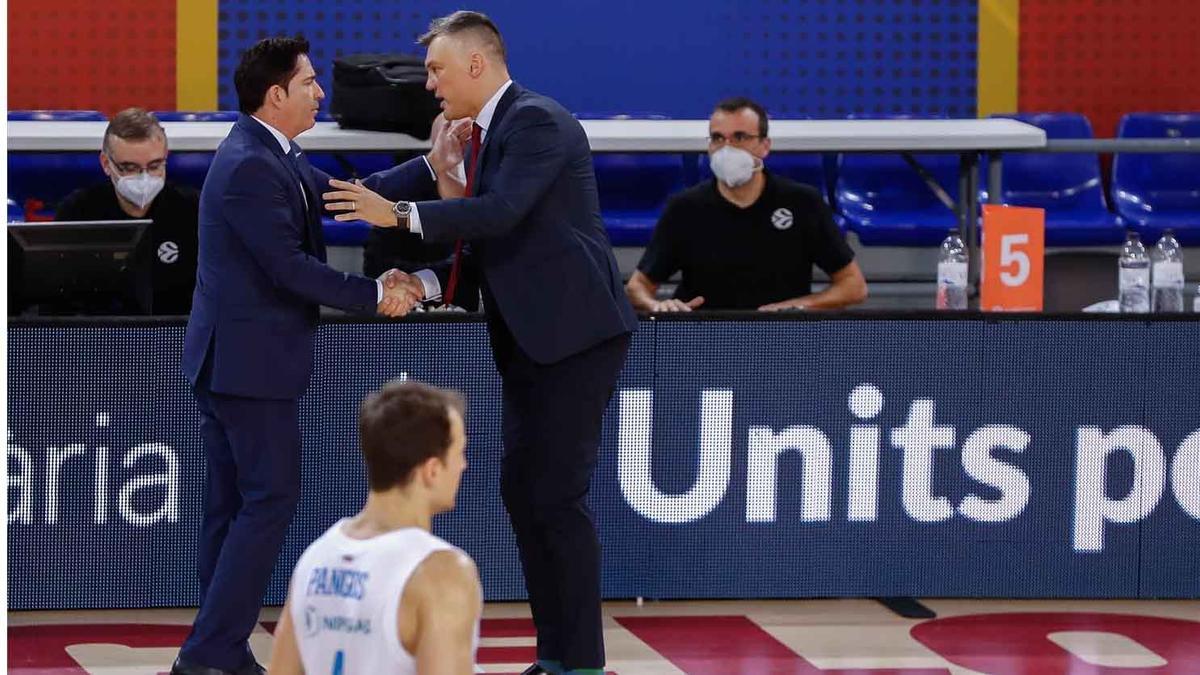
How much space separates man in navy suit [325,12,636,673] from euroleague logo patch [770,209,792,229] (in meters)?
1.89

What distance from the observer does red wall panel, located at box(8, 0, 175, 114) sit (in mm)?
11039

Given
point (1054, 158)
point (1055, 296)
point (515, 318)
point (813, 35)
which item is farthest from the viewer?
point (813, 35)

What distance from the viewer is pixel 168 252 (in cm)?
683

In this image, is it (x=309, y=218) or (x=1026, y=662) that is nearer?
(x=309, y=218)

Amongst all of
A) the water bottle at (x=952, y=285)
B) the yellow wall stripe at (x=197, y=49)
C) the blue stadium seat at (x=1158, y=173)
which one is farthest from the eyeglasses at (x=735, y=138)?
the yellow wall stripe at (x=197, y=49)

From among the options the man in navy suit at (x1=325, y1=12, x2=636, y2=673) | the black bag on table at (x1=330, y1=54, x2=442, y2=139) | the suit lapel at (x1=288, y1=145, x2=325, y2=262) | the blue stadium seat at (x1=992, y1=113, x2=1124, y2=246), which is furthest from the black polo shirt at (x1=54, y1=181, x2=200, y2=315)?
the blue stadium seat at (x1=992, y1=113, x2=1124, y2=246)

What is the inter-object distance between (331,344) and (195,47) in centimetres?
537

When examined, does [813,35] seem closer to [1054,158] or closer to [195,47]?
[1054,158]

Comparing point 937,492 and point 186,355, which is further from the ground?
point 186,355

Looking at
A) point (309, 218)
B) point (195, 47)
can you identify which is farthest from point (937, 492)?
point (195, 47)

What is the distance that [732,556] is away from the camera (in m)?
6.33

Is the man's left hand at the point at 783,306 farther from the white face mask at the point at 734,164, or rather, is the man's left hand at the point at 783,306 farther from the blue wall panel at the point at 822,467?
the white face mask at the point at 734,164

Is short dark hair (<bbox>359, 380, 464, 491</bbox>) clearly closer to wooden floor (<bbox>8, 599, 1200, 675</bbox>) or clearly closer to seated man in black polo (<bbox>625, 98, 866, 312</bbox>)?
wooden floor (<bbox>8, 599, 1200, 675</bbox>)

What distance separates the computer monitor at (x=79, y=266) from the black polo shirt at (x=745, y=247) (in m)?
1.93
